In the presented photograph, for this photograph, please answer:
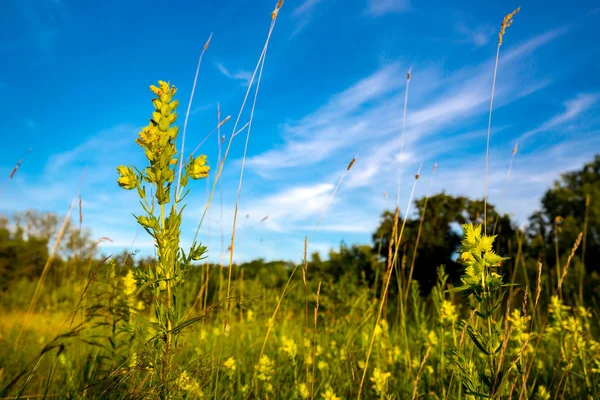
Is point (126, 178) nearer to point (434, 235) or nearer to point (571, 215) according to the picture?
point (434, 235)

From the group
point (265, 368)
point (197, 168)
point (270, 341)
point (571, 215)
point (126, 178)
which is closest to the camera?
point (126, 178)

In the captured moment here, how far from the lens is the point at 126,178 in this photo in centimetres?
154

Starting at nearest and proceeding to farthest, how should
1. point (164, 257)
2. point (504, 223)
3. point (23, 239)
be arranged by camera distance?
point (164, 257) < point (504, 223) < point (23, 239)

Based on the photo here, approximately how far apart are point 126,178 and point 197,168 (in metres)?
0.27

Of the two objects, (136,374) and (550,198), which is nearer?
(136,374)

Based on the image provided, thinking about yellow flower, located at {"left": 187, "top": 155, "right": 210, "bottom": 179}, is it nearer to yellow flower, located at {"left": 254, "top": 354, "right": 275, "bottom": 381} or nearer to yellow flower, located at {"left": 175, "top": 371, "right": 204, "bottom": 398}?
yellow flower, located at {"left": 175, "top": 371, "right": 204, "bottom": 398}

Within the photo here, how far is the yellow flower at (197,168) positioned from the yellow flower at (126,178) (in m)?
0.21

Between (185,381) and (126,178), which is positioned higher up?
(126,178)

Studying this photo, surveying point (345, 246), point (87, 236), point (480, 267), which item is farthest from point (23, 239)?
point (480, 267)

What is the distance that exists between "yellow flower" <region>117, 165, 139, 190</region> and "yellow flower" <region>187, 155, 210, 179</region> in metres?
0.21

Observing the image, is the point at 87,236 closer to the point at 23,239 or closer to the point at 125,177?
the point at 23,239

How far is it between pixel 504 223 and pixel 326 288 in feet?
23.4

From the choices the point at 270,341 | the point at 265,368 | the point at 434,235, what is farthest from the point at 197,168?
the point at 434,235

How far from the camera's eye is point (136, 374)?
1.66 m
